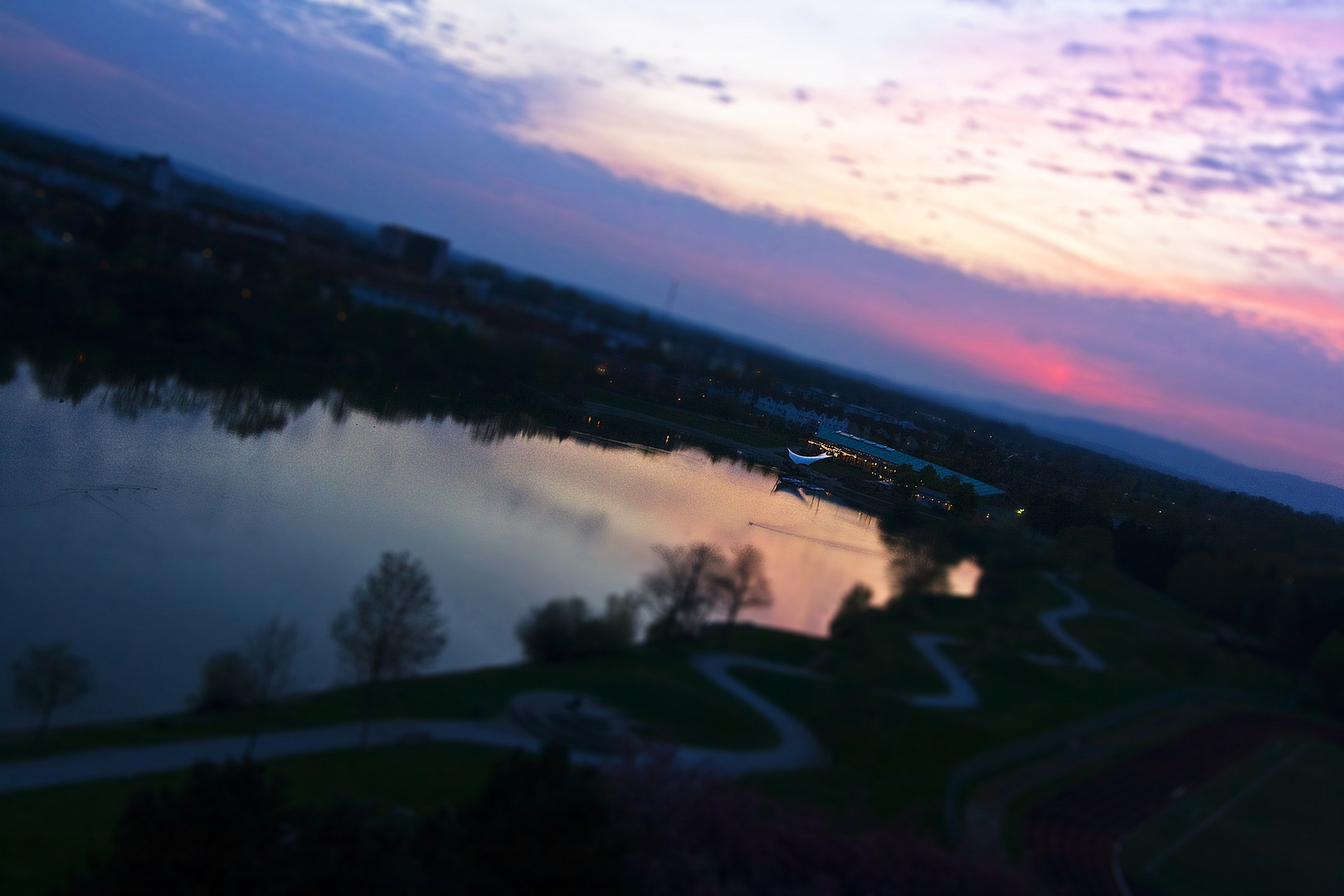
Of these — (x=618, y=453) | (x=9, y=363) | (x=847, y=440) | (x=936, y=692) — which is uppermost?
(x=847, y=440)

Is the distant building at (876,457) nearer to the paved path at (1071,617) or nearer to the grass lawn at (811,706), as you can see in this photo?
the paved path at (1071,617)

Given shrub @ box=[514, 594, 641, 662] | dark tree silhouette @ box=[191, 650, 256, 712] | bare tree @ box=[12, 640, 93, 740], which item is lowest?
bare tree @ box=[12, 640, 93, 740]

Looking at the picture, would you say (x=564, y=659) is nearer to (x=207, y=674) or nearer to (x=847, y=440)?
(x=207, y=674)

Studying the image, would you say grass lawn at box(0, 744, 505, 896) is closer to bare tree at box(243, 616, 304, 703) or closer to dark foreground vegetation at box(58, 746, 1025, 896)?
dark foreground vegetation at box(58, 746, 1025, 896)

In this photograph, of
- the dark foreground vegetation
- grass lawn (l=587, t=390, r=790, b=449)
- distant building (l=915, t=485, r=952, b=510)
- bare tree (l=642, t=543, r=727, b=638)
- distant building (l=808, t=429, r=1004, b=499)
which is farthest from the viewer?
grass lawn (l=587, t=390, r=790, b=449)

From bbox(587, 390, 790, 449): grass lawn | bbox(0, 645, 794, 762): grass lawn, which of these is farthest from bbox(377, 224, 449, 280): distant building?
bbox(0, 645, 794, 762): grass lawn

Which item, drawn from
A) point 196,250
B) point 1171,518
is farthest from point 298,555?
point 196,250

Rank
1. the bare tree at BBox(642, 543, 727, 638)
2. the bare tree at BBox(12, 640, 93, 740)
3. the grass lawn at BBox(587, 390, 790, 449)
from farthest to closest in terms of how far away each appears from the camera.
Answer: the grass lawn at BBox(587, 390, 790, 449), the bare tree at BBox(642, 543, 727, 638), the bare tree at BBox(12, 640, 93, 740)
